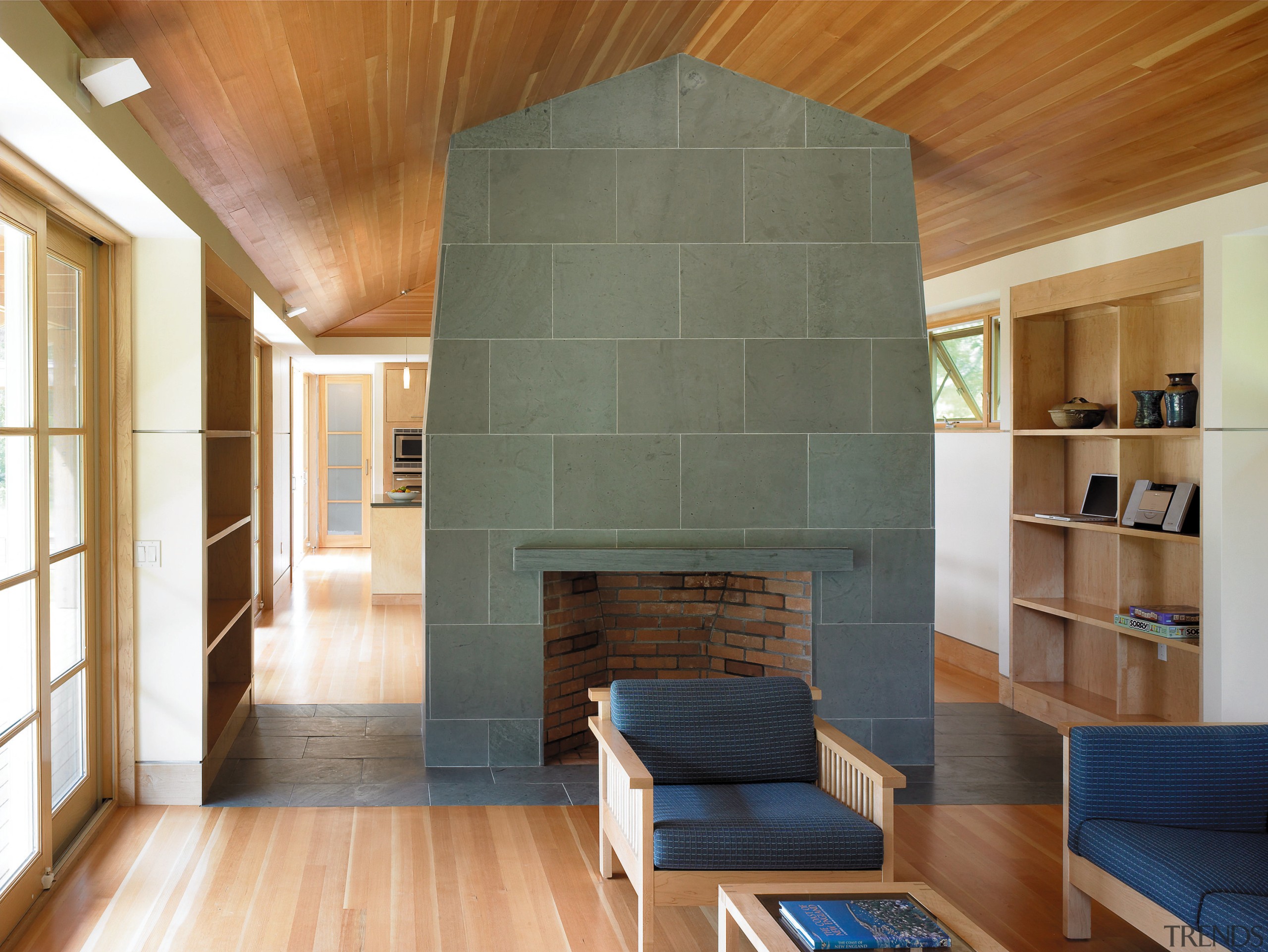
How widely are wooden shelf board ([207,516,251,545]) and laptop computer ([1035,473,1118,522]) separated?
4.16 metres

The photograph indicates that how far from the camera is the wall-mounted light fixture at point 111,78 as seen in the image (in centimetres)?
255

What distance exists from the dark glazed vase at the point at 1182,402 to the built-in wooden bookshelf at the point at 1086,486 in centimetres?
5

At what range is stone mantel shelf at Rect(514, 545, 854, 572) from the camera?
4312 millimetres

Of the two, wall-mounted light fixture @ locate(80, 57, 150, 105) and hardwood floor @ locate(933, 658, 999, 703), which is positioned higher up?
wall-mounted light fixture @ locate(80, 57, 150, 105)

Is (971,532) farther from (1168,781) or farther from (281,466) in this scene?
(281,466)

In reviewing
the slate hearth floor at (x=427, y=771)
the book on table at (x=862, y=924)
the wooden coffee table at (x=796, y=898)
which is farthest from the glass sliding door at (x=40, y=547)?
the book on table at (x=862, y=924)

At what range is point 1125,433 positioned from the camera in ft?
15.7

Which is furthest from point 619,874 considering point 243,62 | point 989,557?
point 989,557

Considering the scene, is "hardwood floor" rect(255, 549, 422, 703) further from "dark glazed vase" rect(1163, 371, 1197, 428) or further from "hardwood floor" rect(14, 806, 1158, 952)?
"dark glazed vase" rect(1163, 371, 1197, 428)

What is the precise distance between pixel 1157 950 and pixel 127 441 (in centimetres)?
394

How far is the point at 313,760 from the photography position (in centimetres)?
450

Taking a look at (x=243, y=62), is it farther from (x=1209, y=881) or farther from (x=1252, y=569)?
(x=1252, y=569)

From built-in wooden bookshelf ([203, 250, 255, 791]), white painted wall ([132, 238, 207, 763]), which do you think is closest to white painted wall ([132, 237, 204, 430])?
white painted wall ([132, 238, 207, 763])

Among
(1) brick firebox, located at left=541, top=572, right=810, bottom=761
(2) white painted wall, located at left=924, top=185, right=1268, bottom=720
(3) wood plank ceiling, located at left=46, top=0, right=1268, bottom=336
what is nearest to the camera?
(3) wood plank ceiling, located at left=46, top=0, right=1268, bottom=336
